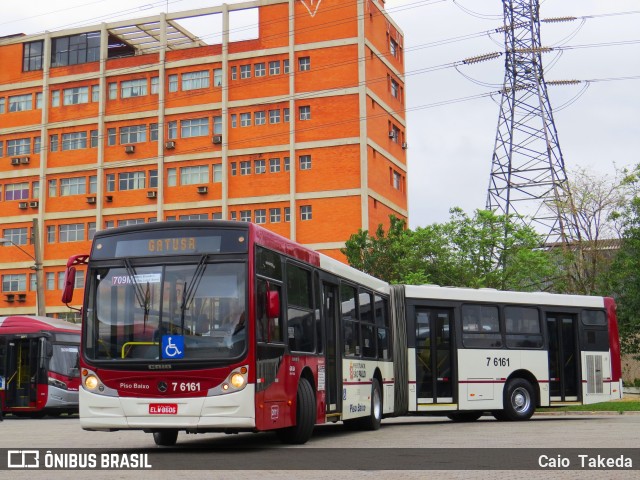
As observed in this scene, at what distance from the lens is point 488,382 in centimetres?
2378

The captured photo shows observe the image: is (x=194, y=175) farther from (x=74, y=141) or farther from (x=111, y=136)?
(x=74, y=141)

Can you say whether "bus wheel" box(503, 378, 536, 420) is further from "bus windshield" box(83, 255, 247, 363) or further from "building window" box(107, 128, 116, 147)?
"building window" box(107, 128, 116, 147)

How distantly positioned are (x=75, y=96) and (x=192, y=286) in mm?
66643

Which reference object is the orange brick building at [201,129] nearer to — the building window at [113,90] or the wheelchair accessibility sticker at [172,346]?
the building window at [113,90]

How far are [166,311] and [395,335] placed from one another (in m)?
8.95

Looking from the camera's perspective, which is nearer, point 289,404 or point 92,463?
point 92,463

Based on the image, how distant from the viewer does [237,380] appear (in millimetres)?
13977

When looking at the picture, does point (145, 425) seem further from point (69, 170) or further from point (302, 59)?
point (69, 170)

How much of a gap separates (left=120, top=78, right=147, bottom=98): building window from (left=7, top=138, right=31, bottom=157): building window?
836cm

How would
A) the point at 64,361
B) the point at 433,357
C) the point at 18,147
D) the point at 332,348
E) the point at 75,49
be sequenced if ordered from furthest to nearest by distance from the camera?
the point at 75,49 < the point at 18,147 < the point at 64,361 < the point at 433,357 < the point at 332,348

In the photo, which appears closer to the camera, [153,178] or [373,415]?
[373,415]

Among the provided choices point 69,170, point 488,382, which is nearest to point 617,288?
point 488,382

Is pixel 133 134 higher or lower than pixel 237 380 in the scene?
higher

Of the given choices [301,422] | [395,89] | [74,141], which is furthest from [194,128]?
[301,422]
